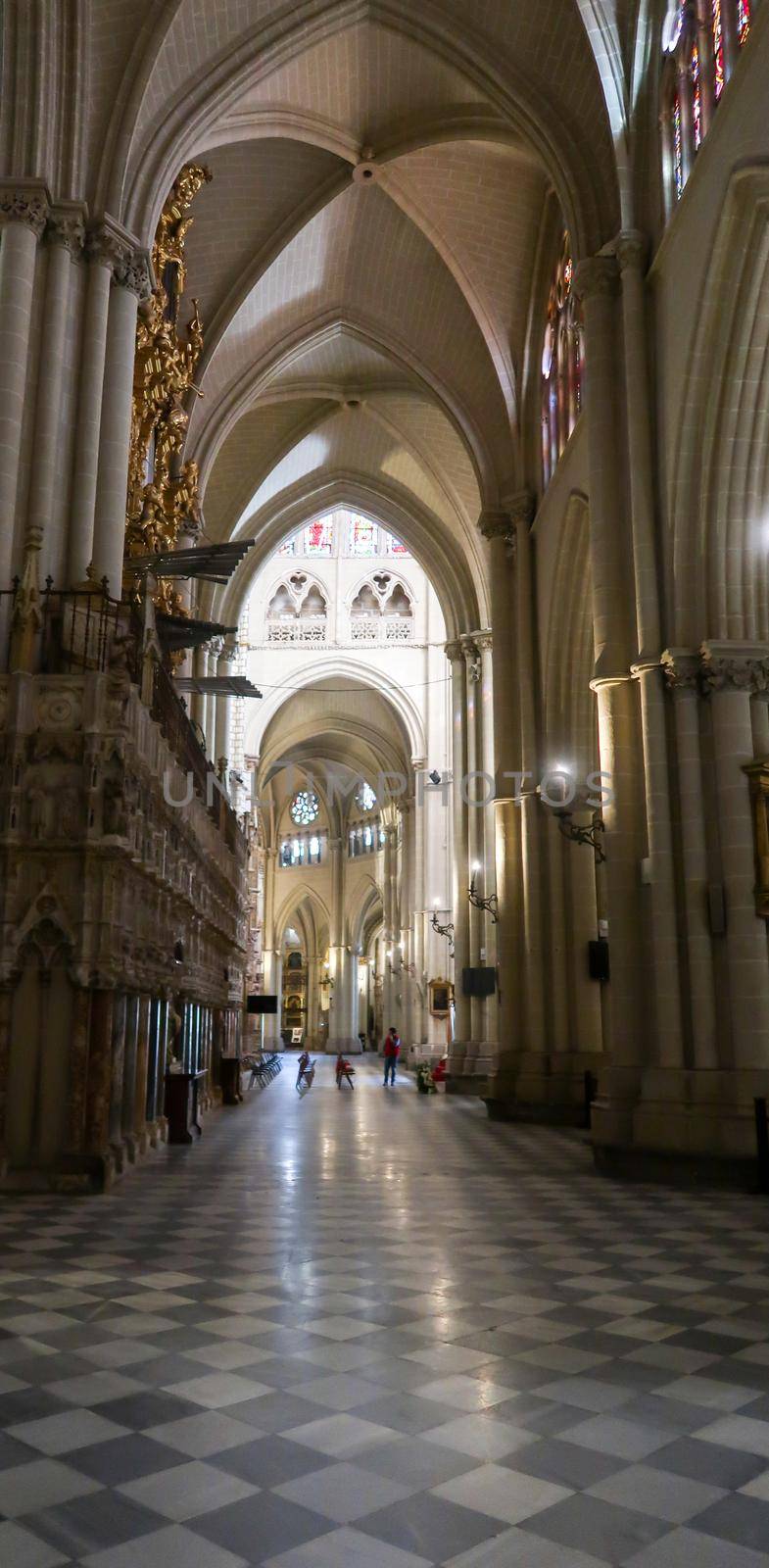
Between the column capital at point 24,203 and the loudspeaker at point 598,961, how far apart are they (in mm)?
11919

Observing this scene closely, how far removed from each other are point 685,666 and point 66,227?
26.9 feet

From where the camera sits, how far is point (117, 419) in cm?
1286

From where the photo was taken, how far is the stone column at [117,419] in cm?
1245

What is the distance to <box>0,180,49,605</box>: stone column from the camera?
11.4 metres

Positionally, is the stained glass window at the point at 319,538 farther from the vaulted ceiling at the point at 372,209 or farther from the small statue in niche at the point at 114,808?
the small statue in niche at the point at 114,808

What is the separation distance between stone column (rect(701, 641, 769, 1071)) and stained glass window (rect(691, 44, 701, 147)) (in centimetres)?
562

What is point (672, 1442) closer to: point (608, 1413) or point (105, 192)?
point (608, 1413)

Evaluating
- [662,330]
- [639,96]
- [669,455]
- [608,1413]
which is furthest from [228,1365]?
[639,96]

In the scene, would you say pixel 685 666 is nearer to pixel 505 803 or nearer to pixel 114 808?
pixel 114 808

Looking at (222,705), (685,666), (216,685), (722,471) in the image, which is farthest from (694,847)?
(222,705)

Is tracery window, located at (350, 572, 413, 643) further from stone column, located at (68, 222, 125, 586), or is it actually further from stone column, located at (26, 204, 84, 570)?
stone column, located at (26, 204, 84, 570)

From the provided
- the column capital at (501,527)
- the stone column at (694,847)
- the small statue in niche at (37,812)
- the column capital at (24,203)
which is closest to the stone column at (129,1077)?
the small statue in niche at (37,812)

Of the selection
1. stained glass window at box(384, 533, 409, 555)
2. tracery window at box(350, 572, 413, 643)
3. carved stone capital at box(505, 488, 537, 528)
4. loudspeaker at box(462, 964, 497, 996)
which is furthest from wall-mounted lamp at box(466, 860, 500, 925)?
stained glass window at box(384, 533, 409, 555)

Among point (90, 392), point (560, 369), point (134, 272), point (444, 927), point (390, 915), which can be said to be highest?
point (560, 369)
